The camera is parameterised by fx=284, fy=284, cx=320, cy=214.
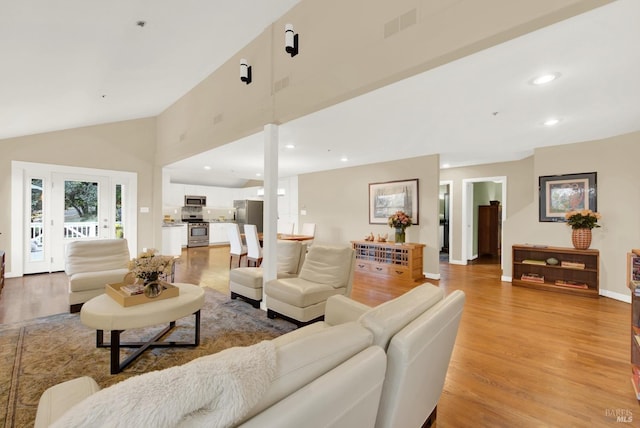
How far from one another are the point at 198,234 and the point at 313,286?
7.75 metres

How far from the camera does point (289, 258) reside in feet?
12.7

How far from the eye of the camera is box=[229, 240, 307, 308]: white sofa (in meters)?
3.63

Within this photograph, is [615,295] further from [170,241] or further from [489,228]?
[170,241]

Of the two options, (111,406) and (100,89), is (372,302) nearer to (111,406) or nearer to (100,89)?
(111,406)

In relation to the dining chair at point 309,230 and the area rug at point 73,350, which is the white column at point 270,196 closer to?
the area rug at point 73,350

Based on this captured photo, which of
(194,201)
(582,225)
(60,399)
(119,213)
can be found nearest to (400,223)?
(582,225)

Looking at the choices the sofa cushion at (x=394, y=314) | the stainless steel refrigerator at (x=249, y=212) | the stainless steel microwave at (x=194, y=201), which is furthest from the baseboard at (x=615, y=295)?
the stainless steel microwave at (x=194, y=201)

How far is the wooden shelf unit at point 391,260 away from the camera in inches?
205

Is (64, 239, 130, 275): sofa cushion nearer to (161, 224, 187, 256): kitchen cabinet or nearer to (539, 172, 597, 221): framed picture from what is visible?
(161, 224, 187, 256): kitchen cabinet

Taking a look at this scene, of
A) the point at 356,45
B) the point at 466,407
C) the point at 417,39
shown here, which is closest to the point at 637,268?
the point at 466,407

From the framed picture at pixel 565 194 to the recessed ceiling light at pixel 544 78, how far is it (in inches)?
115

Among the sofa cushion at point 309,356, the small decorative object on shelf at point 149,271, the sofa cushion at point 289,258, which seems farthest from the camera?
the sofa cushion at point 289,258

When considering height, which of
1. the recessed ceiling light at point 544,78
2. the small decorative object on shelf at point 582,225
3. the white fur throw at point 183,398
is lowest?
the white fur throw at point 183,398

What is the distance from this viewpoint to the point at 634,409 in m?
1.81
